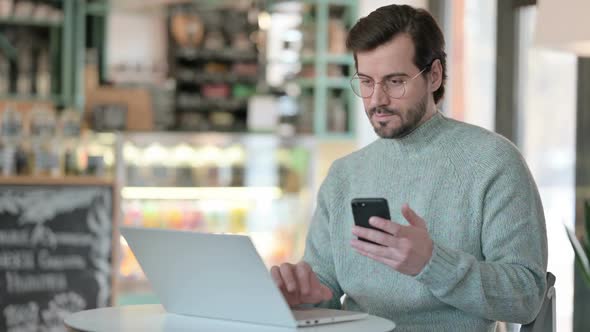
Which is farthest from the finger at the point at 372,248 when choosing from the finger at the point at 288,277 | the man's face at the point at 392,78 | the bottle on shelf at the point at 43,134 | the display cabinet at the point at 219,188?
the display cabinet at the point at 219,188

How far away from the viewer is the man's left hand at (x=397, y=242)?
6.25 ft

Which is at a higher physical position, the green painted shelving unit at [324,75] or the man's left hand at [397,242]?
the green painted shelving unit at [324,75]

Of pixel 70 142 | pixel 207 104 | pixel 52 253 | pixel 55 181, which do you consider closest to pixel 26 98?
pixel 70 142

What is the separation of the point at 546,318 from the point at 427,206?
1.23 feet

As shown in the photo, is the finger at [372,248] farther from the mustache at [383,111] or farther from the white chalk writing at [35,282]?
the white chalk writing at [35,282]

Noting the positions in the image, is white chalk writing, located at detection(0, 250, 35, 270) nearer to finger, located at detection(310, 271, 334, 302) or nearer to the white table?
the white table

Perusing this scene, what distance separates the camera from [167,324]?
203cm

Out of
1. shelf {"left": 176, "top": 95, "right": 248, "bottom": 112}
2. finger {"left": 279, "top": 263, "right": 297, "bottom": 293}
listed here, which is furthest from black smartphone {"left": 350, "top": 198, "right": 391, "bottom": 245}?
shelf {"left": 176, "top": 95, "right": 248, "bottom": 112}

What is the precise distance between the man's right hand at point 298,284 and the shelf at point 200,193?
4.42 meters

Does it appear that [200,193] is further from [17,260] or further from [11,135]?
[17,260]

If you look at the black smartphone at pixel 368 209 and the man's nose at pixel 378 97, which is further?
the man's nose at pixel 378 97

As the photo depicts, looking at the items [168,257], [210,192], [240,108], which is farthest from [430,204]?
[240,108]

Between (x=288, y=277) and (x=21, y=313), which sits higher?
(x=288, y=277)

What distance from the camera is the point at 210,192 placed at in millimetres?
6797
